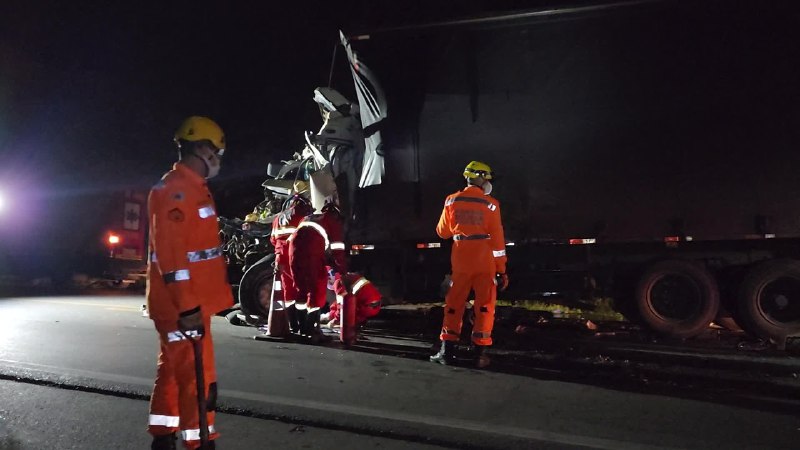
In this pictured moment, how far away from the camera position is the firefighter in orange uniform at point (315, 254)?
632 centimetres

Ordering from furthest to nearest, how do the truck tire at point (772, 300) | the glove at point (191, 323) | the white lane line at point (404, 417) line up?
1. the truck tire at point (772, 300)
2. the white lane line at point (404, 417)
3. the glove at point (191, 323)

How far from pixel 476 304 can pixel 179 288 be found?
3.12 metres

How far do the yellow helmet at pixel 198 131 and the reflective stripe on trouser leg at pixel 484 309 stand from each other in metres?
2.93

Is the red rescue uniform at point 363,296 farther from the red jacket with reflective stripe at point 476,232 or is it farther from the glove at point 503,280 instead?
the glove at point 503,280

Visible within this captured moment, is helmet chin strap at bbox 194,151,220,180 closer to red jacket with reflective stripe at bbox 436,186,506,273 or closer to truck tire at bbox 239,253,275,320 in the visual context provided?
red jacket with reflective stripe at bbox 436,186,506,273

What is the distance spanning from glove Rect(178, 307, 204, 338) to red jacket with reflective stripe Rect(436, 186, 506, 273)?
2.90 m

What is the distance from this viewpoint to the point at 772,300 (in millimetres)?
6188

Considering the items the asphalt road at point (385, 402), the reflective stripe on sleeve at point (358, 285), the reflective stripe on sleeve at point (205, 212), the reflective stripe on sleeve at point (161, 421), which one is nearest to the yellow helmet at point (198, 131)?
the reflective stripe on sleeve at point (205, 212)

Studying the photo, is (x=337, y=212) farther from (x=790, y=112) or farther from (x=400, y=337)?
(x=790, y=112)

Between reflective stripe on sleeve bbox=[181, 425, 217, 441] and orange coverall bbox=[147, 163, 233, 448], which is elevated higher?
orange coverall bbox=[147, 163, 233, 448]

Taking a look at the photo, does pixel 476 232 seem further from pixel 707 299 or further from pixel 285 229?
pixel 707 299

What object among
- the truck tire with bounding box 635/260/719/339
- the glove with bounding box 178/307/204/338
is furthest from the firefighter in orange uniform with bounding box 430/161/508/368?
the glove with bounding box 178/307/204/338

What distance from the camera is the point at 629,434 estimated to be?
139 inches

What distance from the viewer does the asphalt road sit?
3516 millimetres
